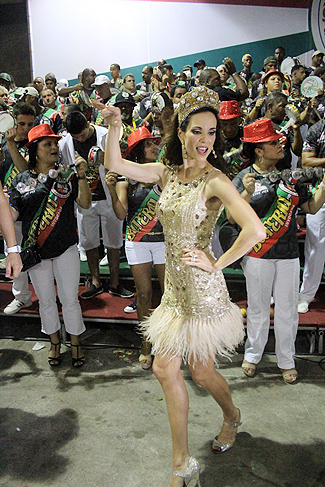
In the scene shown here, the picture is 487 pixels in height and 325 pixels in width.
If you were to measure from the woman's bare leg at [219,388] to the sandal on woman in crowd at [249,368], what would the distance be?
979 millimetres

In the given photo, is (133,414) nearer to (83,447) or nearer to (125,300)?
(83,447)

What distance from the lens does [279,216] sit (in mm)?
3746

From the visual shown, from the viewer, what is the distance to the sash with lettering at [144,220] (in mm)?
4047

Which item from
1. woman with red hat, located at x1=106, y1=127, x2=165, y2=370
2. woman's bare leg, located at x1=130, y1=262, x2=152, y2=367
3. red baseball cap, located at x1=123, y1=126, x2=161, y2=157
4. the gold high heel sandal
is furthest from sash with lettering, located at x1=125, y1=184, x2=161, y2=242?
the gold high heel sandal

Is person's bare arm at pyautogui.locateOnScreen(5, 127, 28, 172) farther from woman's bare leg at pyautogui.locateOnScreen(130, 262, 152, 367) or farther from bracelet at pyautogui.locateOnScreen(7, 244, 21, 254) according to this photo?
bracelet at pyautogui.locateOnScreen(7, 244, 21, 254)

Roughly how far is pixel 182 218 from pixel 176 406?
106 cm

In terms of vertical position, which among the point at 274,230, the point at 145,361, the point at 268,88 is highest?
the point at 268,88

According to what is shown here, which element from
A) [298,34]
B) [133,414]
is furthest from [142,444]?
[298,34]

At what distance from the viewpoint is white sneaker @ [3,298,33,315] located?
4.84 meters

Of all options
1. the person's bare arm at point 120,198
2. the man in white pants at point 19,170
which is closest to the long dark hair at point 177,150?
the person's bare arm at point 120,198

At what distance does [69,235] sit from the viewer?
4.08m

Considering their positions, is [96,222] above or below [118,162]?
below

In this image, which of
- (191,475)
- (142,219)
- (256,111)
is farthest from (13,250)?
(256,111)

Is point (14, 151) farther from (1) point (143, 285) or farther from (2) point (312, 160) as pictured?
(2) point (312, 160)
